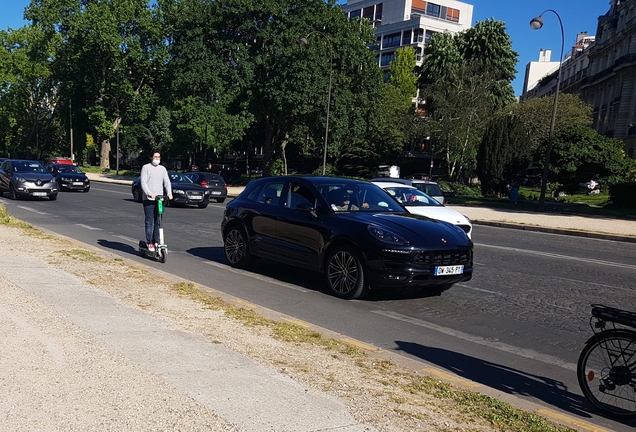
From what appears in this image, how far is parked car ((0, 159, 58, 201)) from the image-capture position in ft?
72.7

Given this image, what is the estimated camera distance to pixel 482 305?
25.6 ft

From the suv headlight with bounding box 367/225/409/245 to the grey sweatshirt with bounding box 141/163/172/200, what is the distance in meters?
4.07

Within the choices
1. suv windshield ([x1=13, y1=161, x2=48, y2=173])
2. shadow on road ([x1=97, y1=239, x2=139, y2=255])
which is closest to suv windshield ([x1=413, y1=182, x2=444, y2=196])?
shadow on road ([x1=97, y1=239, x2=139, y2=255])

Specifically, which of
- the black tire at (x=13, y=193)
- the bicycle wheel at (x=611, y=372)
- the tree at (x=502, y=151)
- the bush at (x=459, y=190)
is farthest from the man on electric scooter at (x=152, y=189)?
the bush at (x=459, y=190)

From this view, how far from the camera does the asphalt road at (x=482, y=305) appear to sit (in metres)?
5.21

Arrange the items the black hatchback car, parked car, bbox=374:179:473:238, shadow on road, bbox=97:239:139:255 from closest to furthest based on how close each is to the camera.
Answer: the black hatchback car
shadow on road, bbox=97:239:139:255
parked car, bbox=374:179:473:238

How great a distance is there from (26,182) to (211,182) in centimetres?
808

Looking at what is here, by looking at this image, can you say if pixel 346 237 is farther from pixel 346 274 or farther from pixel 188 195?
pixel 188 195

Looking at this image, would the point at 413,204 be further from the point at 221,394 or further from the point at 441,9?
the point at 441,9

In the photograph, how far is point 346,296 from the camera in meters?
7.77

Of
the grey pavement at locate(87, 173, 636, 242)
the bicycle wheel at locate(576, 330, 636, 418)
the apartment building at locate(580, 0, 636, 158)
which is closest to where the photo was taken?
the bicycle wheel at locate(576, 330, 636, 418)

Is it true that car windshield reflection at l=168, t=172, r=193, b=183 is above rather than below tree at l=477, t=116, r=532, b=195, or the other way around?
below

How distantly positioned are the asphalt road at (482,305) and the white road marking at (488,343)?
12 mm

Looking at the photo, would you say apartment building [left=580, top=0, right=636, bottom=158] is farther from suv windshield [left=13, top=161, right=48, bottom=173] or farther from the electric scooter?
the electric scooter
